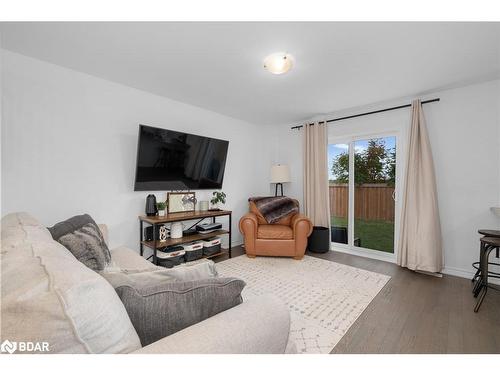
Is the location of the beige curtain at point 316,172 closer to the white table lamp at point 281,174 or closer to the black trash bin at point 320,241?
the black trash bin at point 320,241

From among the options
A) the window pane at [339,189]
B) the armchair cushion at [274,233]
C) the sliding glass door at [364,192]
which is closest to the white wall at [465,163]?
the sliding glass door at [364,192]

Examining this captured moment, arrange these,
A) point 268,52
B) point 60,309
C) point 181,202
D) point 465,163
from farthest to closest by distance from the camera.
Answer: point 181,202 → point 465,163 → point 268,52 → point 60,309

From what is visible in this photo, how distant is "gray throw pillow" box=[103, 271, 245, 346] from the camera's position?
2.38 feet

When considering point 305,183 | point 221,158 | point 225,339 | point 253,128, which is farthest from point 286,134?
point 225,339

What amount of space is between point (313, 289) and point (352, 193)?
194 centimetres

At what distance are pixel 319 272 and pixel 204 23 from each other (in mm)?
2838

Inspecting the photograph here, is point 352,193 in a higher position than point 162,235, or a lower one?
higher

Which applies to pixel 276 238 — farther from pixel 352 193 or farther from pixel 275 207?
pixel 352 193

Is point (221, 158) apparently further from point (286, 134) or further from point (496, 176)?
point (496, 176)

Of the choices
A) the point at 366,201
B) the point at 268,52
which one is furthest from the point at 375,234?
the point at 268,52

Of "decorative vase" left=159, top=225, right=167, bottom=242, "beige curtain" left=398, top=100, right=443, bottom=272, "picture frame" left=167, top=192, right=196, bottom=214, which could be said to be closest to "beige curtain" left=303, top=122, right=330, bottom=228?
"beige curtain" left=398, top=100, right=443, bottom=272

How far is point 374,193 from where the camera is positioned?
351 centimetres

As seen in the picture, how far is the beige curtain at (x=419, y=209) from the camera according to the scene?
2770 millimetres

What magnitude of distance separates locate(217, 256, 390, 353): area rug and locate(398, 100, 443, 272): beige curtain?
59 centimetres
